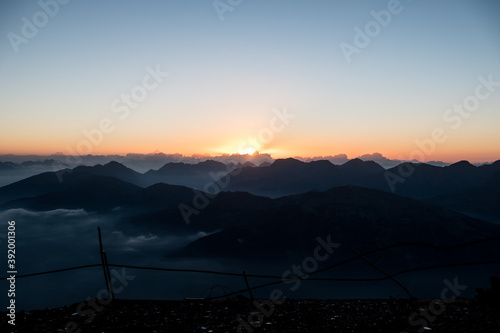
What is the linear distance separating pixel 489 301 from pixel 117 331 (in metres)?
11.1

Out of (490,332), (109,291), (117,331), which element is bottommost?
(490,332)

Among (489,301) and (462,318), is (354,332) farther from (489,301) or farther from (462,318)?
(489,301)

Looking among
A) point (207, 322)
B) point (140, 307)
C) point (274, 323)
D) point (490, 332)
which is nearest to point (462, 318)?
point (490, 332)

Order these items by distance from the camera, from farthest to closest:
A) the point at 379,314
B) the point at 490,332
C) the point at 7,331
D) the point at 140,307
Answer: the point at 140,307, the point at 379,314, the point at 7,331, the point at 490,332

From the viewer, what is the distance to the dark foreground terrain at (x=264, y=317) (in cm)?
909

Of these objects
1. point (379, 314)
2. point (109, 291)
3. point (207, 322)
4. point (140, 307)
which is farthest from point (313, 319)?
point (109, 291)

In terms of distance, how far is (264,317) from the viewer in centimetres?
993

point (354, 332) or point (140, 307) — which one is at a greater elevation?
point (140, 307)

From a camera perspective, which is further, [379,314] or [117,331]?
[379,314]

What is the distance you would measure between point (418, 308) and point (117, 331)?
28.9ft

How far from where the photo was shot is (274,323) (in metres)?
9.52

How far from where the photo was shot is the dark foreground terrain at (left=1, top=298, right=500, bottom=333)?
909 centimetres

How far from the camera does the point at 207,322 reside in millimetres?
9602

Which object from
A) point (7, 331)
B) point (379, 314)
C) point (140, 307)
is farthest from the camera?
point (140, 307)
